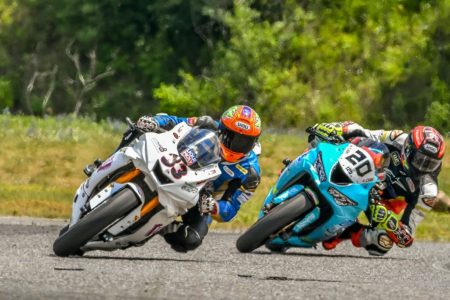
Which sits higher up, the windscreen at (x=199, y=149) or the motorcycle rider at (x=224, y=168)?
the windscreen at (x=199, y=149)

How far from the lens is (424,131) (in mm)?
14266

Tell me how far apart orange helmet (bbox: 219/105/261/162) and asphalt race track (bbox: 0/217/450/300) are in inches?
40.2

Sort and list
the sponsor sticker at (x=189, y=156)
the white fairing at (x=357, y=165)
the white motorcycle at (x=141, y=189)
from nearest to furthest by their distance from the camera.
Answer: the white motorcycle at (x=141, y=189)
the sponsor sticker at (x=189, y=156)
the white fairing at (x=357, y=165)

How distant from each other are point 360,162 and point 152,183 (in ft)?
9.08

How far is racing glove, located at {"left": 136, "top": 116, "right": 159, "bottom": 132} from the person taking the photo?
510 inches

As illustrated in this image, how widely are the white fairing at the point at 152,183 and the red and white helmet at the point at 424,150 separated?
3.04 meters

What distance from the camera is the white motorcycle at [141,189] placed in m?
11.5

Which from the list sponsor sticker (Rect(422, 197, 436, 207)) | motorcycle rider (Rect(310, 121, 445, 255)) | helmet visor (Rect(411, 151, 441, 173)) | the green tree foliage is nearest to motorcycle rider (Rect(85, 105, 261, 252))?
motorcycle rider (Rect(310, 121, 445, 255))

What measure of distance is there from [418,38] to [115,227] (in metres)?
31.7

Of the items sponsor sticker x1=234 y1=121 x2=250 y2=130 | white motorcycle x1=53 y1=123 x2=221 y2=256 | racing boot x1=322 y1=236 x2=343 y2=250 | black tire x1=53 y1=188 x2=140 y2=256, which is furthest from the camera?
racing boot x1=322 y1=236 x2=343 y2=250

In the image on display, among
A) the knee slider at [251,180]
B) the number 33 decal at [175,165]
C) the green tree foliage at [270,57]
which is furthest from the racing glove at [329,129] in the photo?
the green tree foliage at [270,57]

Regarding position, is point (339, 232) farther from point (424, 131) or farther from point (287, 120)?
point (287, 120)

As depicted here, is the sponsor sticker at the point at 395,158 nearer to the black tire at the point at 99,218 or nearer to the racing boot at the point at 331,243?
the racing boot at the point at 331,243

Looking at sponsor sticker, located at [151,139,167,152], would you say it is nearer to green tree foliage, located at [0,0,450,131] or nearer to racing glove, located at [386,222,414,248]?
racing glove, located at [386,222,414,248]
